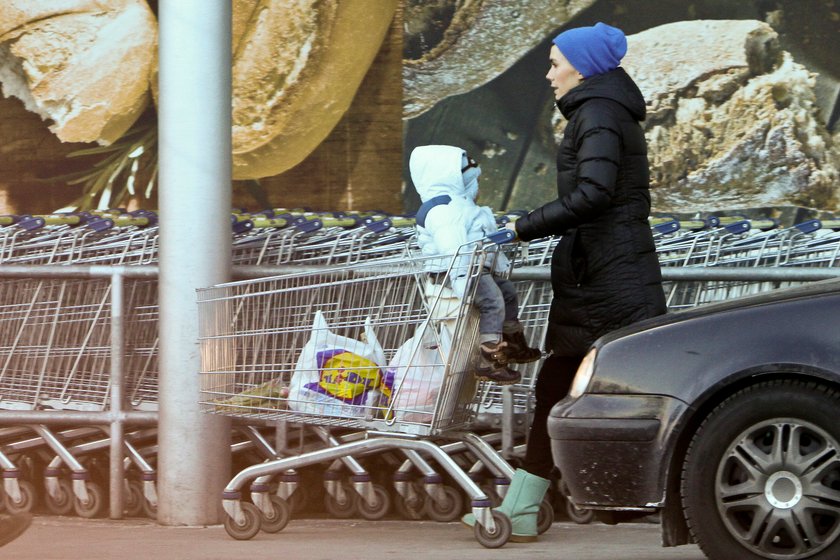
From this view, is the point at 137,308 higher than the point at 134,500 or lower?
higher

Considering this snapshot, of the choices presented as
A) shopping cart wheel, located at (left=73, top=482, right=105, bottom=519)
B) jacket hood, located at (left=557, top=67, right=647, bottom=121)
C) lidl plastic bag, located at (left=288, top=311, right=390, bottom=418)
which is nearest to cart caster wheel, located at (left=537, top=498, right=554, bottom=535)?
lidl plastic bag, located at (left=288, top=311, right=390, bottom=418)

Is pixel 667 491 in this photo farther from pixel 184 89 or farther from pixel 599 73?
pixel 184 89

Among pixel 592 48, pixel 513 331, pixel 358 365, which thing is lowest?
pixel 358 365

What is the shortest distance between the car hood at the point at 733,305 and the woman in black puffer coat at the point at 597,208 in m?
0.38

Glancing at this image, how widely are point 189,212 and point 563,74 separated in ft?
5.69

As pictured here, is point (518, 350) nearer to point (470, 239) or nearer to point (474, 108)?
point (470, 239)

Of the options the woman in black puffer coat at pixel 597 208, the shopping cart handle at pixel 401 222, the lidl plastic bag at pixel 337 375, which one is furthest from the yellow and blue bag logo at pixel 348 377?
the shopping cart handle at pixel 401 222

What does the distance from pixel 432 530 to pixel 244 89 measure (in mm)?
4782

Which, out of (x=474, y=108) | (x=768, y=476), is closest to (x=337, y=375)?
(x=768, y=476)

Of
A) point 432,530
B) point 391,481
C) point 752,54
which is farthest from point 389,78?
point 432,530

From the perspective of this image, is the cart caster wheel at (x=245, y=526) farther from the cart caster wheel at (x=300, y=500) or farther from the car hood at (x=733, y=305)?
the car hood at (x=733, y=305)

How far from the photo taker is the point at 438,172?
596 centimetres

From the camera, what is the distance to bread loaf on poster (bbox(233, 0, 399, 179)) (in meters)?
10.5

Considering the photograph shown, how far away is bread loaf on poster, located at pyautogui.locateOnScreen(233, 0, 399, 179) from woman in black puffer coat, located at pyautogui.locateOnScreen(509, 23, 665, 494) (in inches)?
194
